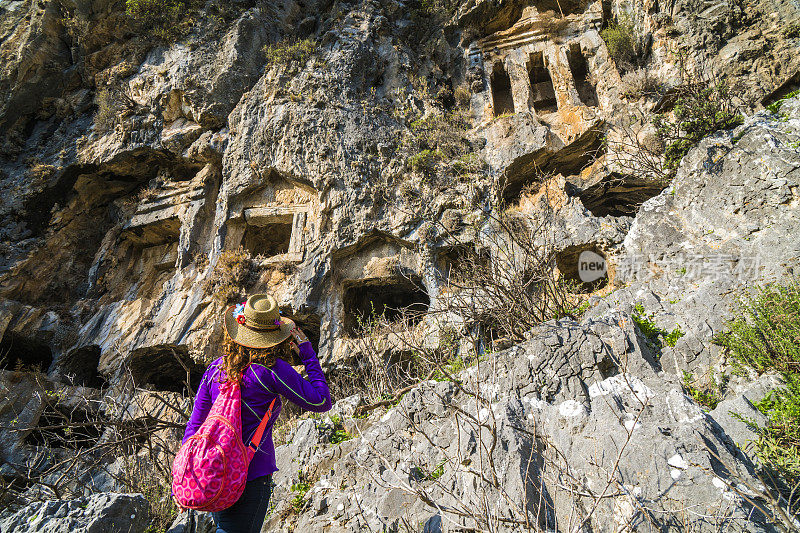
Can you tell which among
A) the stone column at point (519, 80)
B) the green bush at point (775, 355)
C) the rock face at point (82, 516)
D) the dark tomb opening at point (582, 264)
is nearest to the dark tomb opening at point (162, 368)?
the rock face at point (82, 516)

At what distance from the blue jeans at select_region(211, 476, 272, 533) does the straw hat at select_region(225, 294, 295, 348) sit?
0.82 m

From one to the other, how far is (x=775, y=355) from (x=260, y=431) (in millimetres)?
4502

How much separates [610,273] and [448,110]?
605cm

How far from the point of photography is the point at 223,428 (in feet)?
7.65

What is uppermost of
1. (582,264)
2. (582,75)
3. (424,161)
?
(582,75)

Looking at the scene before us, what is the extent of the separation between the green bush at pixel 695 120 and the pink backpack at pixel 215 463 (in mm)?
7861

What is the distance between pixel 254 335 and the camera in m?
2.73

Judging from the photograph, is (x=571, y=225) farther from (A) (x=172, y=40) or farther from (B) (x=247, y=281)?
(A) (x=172, y=40)

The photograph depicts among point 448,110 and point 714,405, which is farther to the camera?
point 448,110

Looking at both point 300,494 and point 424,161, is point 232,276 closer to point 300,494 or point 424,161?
point 424,161

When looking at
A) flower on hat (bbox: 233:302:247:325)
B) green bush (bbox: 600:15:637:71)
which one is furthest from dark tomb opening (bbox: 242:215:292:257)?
green bush (bbox: 600:15:637:71)

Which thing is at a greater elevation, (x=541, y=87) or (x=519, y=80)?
(x=519, y=80)

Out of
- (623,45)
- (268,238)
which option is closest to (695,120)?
(623,45)

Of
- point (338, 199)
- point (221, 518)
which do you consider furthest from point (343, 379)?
point (221, 518)
